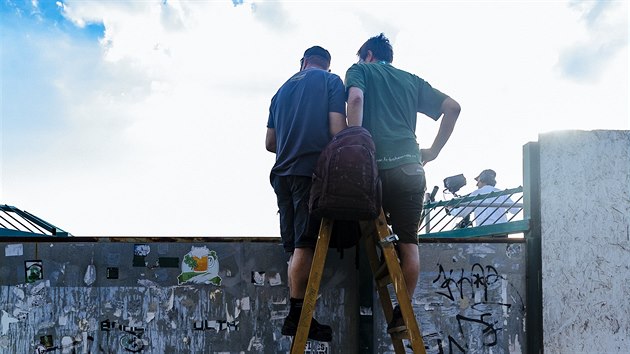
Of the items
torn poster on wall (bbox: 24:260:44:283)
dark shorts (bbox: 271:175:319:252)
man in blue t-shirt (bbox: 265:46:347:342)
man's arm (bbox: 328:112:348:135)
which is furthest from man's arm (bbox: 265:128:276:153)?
torn poster on wall (bbox: 24:260:44:283)

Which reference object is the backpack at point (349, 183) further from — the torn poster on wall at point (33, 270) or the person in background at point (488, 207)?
the person in background at point (488, 207)

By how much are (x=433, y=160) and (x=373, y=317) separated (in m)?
1.06

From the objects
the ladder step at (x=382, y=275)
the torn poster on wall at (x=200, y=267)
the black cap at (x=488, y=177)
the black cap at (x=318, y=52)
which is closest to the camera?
the ladder step at (x=382, y=275)

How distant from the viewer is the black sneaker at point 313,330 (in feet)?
10.1

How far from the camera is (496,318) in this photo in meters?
3.77

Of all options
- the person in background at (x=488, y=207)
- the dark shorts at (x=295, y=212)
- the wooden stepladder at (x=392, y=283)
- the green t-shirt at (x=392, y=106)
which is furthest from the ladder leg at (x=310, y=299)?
the person in background at (x=488, y=207)

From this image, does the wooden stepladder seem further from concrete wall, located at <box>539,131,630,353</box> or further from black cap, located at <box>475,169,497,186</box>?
black cap, located at <box>475,169,497,186</box>

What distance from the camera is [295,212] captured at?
3.15 m

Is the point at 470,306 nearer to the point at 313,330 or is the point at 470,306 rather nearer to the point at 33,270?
the point at 313,330

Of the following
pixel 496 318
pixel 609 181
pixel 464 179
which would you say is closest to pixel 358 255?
pixel 496 318

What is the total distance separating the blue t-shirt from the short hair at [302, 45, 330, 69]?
0.12 metres

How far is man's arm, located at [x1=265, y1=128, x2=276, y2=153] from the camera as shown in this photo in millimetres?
3511

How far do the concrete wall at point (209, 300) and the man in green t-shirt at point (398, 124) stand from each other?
0.59m

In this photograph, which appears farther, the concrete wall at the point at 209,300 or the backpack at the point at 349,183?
the concrete wall at the point at 209,300
